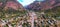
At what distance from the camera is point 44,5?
1859 mm

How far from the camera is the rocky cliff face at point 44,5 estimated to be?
1.85m

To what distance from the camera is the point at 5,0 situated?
1939 millimetres

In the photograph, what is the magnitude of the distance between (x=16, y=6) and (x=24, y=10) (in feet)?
0.38

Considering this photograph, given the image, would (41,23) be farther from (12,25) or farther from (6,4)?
(6,4)

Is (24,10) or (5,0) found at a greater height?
(5,0)

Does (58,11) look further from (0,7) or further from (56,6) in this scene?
(0,7)

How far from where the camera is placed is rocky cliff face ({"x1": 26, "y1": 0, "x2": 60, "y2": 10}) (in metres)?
1.85

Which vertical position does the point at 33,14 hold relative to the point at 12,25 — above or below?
above

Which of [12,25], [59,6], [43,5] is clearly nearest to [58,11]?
[59,6]

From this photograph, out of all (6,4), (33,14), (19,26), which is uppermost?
(6,4)

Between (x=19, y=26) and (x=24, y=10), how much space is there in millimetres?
200

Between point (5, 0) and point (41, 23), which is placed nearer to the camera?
point (41, 23)

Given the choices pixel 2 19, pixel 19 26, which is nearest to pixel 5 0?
pixel 2 19

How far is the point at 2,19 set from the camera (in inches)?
73.7
